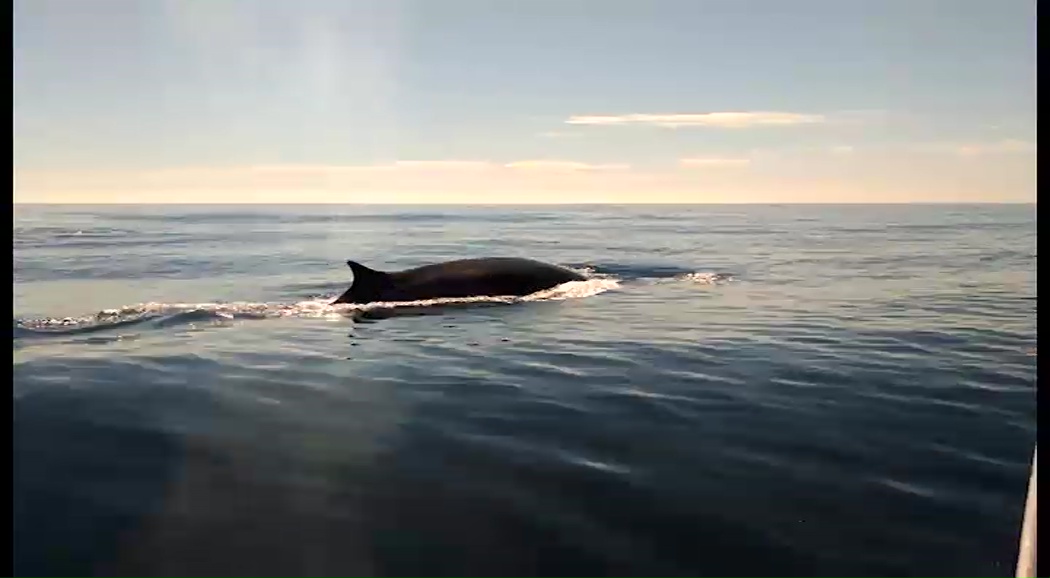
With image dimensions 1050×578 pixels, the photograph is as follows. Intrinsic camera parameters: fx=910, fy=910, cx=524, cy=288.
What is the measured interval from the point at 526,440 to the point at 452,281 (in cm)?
1104

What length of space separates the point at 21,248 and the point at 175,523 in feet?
117

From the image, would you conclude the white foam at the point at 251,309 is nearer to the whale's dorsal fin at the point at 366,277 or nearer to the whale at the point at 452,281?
the whale at the point at 452,281

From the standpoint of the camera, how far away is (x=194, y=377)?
31.8ft

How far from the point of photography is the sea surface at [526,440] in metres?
4.67

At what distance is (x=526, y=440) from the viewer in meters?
6.79

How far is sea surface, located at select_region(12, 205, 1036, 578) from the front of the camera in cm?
467

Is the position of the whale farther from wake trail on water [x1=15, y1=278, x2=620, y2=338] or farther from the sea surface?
the sea surface

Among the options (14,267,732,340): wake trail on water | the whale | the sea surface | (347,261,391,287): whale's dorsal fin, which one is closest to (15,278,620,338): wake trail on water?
(14,267,732,340): wake trail on water

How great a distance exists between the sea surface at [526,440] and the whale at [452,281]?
→ 1133 mm

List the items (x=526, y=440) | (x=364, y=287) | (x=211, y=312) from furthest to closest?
(x=364, y=287) < (x=211, y=312) < (x=526, y=440)

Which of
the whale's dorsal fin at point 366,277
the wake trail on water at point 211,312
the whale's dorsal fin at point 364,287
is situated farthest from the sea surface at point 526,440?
the whale's dorsal fin at point 366,277

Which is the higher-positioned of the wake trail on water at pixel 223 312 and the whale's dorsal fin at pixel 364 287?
the whale's dorsal fin at pixel 364 287

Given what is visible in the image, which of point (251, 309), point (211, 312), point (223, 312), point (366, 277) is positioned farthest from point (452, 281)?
point (211, 312)

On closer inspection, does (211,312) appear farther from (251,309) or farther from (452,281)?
(452,281)
